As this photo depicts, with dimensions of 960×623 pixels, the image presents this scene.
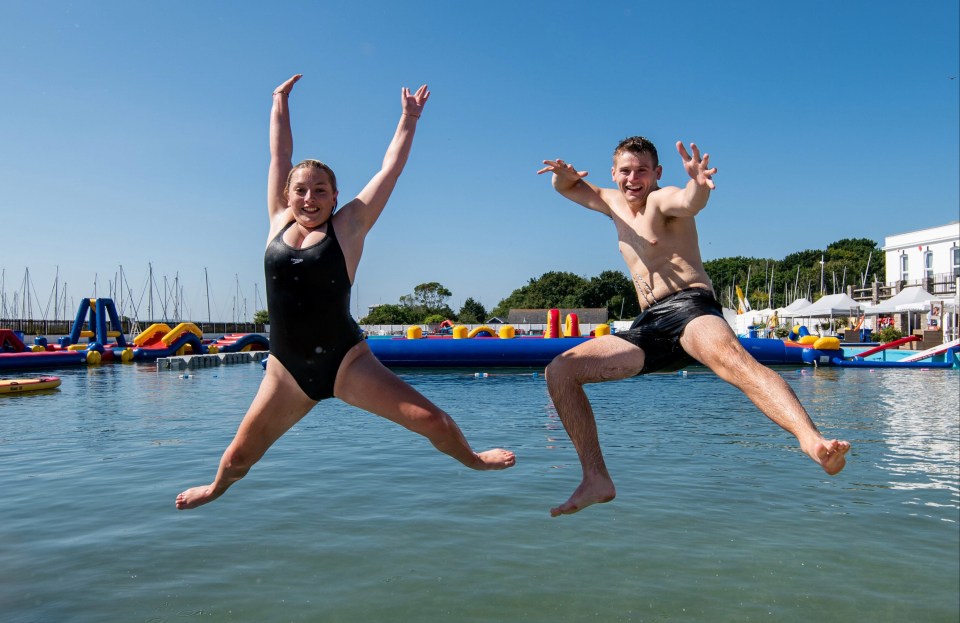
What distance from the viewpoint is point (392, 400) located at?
3.72 metres

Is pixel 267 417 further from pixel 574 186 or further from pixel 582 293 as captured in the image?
pixel 582 293

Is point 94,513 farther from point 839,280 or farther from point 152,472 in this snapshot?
point 839,280

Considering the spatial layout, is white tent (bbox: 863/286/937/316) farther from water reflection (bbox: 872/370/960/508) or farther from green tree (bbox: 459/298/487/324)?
green tree (bbox: 459/298/487/324)

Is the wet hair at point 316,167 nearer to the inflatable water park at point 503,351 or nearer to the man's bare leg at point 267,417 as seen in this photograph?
the man's bare leg at point 267,417

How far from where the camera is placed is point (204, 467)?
40.9 feet

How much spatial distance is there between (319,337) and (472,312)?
105 metres

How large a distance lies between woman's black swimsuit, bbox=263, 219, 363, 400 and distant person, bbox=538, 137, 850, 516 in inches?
49.4

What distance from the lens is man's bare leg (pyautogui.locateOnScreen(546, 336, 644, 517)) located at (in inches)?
163

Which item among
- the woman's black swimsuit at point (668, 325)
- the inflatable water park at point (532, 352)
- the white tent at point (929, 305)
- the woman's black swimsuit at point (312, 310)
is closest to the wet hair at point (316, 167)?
the woman's black swimsuit at point (312, 310)

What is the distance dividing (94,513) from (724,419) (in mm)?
14565

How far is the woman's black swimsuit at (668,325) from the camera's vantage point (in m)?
4.23

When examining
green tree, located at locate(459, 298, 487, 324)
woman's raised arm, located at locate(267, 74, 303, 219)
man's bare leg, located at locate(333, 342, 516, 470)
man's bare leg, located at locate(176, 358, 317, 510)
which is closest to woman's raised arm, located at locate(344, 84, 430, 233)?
woman's raised arm, located at locate(267, 74, 303, 219)

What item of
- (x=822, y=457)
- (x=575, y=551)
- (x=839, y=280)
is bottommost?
(x=575, y=551)

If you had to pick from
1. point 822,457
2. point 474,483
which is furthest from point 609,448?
point 822,457
